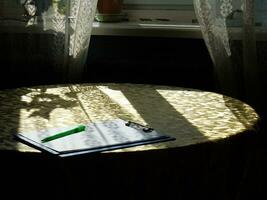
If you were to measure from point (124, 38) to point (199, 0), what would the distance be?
0.42 meters

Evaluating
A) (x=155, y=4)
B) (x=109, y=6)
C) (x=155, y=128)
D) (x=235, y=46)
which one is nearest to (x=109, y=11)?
(x=109, y=6)

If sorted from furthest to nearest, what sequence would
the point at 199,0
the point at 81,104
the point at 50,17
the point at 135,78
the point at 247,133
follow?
the point at 135,78
the point at 50,17
the point at 199,0
the point at 81,104
the point at 247,133

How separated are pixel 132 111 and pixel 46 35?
762 mm

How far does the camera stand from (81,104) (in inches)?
57.7

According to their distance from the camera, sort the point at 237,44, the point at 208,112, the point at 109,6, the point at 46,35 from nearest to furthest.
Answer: the point at 208,112 → the point at 237,44 → the point at 46,35 → the point at 109,6

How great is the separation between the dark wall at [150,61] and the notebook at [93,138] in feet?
2.78

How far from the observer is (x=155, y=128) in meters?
1.19

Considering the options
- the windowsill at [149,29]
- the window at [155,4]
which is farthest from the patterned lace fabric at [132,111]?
the window at [155,4]

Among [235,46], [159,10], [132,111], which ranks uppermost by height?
[159,10]

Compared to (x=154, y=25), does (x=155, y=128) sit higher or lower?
lower

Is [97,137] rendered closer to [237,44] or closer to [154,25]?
[237,44]

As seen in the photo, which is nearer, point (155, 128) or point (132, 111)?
point (155, 128)

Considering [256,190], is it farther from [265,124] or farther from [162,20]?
[162,20]

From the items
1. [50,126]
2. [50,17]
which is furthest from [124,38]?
[50,126]
